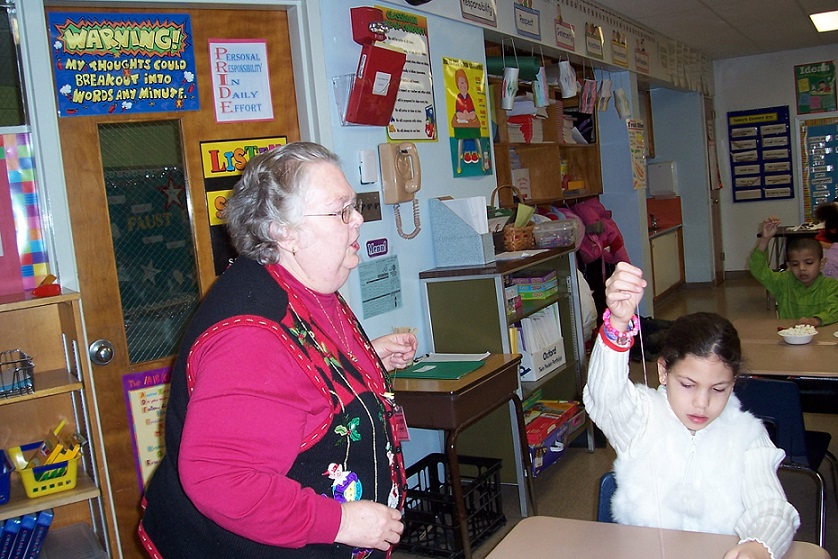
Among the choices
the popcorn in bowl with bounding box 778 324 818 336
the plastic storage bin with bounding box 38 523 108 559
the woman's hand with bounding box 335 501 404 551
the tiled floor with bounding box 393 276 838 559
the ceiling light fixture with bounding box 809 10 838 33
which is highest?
the ceiling light fixture with bounding box 809 10 838 33

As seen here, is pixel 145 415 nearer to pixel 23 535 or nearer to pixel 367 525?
pixel 23 535

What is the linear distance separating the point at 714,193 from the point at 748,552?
899 centimetres

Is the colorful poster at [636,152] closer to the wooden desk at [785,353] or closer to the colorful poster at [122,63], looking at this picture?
the wooden desk at [785,353]

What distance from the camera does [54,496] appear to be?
217 centimetres

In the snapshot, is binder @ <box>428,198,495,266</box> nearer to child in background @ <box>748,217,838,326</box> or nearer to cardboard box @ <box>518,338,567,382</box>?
cardboard box @ <box>518,338,567,382</box>

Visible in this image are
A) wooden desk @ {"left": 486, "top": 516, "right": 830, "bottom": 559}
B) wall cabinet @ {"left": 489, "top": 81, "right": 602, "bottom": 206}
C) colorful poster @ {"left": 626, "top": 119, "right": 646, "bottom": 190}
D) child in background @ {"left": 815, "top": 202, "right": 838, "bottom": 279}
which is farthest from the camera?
colorful poster @ {"left": 626, "top": 119, "right": 646, "bottom": 190}

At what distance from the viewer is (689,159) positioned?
920cm

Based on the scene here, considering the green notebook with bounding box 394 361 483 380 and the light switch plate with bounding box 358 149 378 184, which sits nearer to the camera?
the green notebook with bounding box 394 361 483 380

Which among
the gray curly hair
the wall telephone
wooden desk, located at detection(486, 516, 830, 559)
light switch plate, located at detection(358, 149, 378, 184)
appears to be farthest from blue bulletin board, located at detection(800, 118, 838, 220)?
the gray curly hair

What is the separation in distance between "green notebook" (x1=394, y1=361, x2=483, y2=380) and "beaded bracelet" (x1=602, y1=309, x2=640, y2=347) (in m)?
1.44

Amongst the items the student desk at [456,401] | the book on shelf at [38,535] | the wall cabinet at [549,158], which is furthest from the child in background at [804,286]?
the book on shelf at [38,535]

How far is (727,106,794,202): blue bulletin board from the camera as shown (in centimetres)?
960

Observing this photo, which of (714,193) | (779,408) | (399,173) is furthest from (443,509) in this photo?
(714,193)

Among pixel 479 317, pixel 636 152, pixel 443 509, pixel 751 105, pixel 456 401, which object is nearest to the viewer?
pixel 456 401
